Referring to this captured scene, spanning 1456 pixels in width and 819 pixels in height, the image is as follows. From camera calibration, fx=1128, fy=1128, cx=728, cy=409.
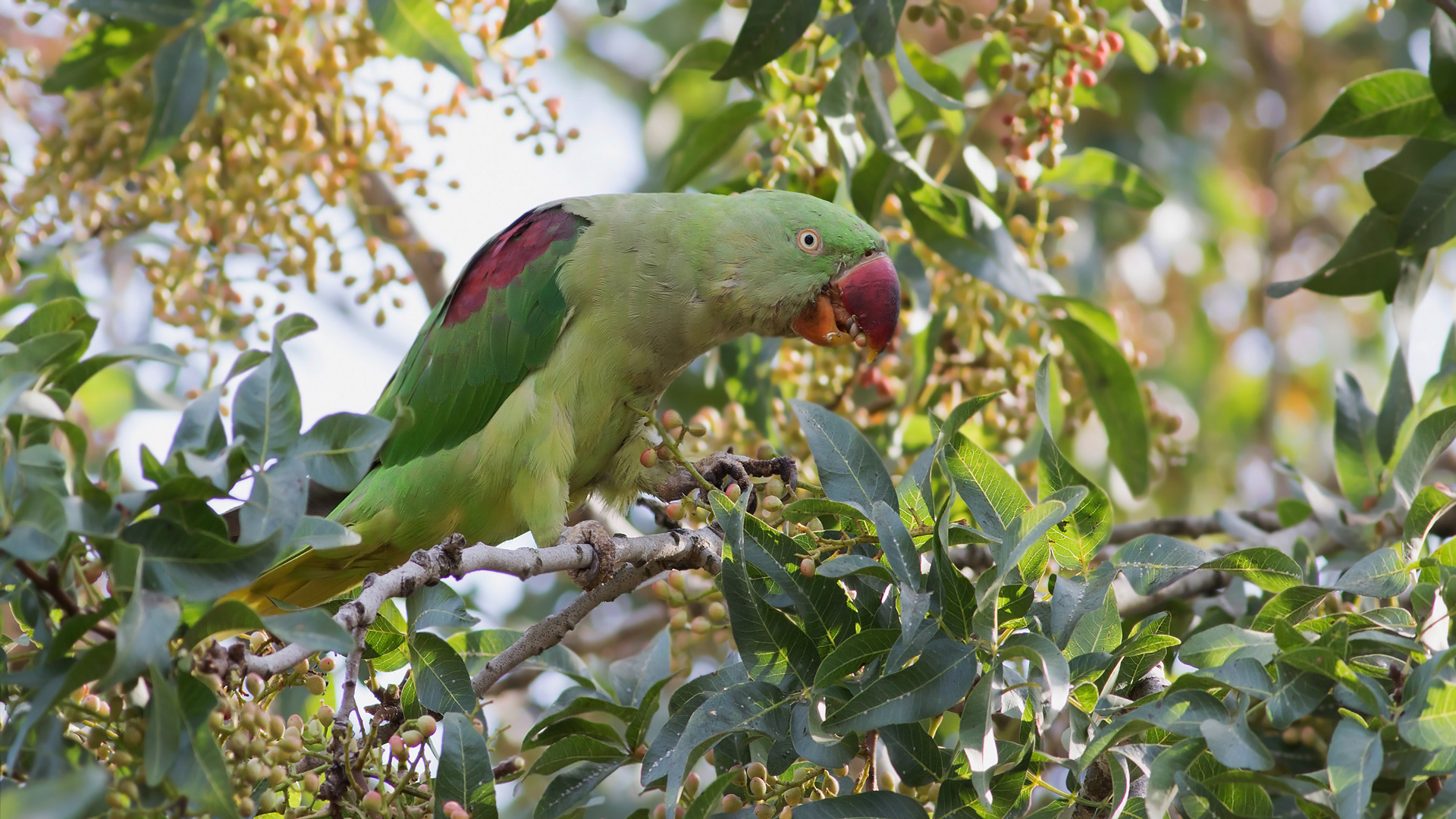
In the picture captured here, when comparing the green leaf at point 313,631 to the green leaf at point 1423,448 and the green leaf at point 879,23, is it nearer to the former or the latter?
the green leaf at point 879,23

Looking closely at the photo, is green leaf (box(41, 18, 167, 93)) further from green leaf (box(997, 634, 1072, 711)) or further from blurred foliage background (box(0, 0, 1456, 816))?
green leaf (box(997, 634, 1072, 711))

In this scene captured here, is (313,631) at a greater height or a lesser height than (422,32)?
lesser

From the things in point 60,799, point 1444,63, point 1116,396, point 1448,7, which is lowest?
point 1116,396

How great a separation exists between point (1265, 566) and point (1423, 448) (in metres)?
0.50

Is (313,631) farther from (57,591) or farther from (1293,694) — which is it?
(1293,694)

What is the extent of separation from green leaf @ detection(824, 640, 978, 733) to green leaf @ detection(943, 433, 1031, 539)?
303mm

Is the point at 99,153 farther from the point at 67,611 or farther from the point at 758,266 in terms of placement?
the point at 67,611

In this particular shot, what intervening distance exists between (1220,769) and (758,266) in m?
1.69

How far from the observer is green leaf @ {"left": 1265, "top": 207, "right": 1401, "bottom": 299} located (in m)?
2.67

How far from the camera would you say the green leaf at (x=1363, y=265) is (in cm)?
267

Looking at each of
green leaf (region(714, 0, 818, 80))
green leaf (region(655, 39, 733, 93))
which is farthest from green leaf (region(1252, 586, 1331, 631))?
green leaf (region(655, 39, 733, 93))

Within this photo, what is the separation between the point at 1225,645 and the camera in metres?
1.76

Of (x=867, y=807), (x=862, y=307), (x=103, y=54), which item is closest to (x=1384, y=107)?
(x=862, y=307)

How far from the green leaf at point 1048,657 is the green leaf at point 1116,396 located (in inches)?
64.4
